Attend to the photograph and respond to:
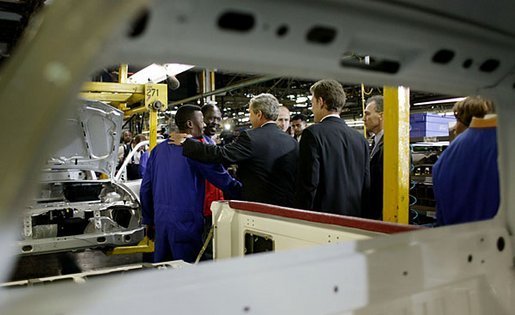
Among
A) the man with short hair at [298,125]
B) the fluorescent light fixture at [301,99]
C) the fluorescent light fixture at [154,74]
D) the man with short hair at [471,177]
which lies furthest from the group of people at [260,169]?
the fluorescent light fixture at [301,99]

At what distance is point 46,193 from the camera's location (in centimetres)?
675

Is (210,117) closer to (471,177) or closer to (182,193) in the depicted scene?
(182,193)

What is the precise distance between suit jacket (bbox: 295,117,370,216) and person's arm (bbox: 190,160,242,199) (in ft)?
3.40

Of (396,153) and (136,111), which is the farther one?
(136,111)

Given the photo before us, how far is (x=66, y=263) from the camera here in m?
7.20

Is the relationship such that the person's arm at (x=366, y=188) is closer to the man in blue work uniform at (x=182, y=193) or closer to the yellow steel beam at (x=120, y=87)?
the man in blue work uniform at (x=182, y=193)

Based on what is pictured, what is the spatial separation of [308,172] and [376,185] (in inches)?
37.5

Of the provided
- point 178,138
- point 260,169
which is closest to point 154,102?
point 178,138

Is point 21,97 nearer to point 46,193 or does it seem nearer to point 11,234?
point 11,234

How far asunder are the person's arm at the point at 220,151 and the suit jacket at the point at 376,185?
1128mm

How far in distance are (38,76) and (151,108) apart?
639 centimetres

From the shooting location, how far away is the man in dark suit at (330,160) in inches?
134

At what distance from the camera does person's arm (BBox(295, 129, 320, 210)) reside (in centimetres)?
339

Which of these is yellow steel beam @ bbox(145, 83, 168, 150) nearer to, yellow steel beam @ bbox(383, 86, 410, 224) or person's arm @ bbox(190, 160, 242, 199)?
person's arm @ bbox(190, 160, 242, 199)
